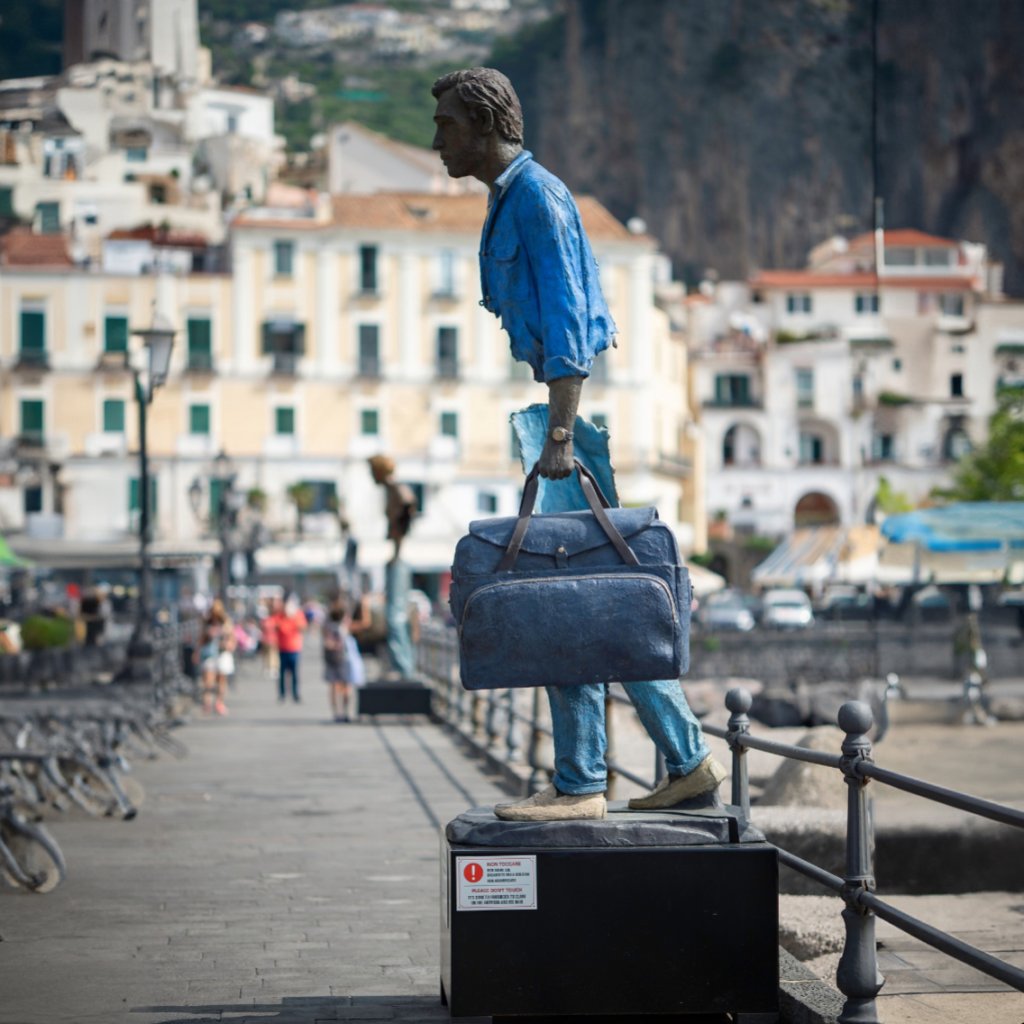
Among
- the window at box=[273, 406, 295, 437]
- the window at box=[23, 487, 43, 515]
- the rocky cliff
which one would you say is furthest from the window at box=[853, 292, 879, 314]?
the window at box=[23, 487, 43, 515]

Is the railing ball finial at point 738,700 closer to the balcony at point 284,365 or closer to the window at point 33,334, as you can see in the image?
the balcony at point 284,365

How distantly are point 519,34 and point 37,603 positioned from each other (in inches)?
4018

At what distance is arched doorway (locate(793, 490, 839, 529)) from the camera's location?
83312 mm

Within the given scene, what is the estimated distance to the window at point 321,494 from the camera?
6284 cm

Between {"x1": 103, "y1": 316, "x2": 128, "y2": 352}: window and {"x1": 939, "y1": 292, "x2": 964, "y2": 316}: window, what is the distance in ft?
133

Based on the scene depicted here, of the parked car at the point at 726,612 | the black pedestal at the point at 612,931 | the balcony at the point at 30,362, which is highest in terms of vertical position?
the balcony at the point at 30,362

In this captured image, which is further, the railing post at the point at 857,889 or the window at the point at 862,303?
the window at the point at 862,303

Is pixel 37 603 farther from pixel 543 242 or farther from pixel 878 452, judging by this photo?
pixel 878 452

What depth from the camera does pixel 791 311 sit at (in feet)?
286

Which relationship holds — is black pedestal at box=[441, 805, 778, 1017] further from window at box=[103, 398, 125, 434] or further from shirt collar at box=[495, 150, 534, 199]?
window at box=[103, 398, 125, 434]

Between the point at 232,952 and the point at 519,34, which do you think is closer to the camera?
the point at 232,952

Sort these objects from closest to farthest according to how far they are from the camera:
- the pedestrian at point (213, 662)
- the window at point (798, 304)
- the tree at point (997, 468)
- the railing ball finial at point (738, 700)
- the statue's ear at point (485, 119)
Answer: the statue's ear at point (485, 119)
the railing ball finial at point (738, 700)
the pedestrian at point (213, 662)
the tree at point (997, 468)
the window at point (798, 304)

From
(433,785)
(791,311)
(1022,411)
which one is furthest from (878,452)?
(433,785)

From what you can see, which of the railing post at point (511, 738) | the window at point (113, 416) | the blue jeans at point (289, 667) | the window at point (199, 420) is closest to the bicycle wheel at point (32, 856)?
the railing post at point (511, 738)
